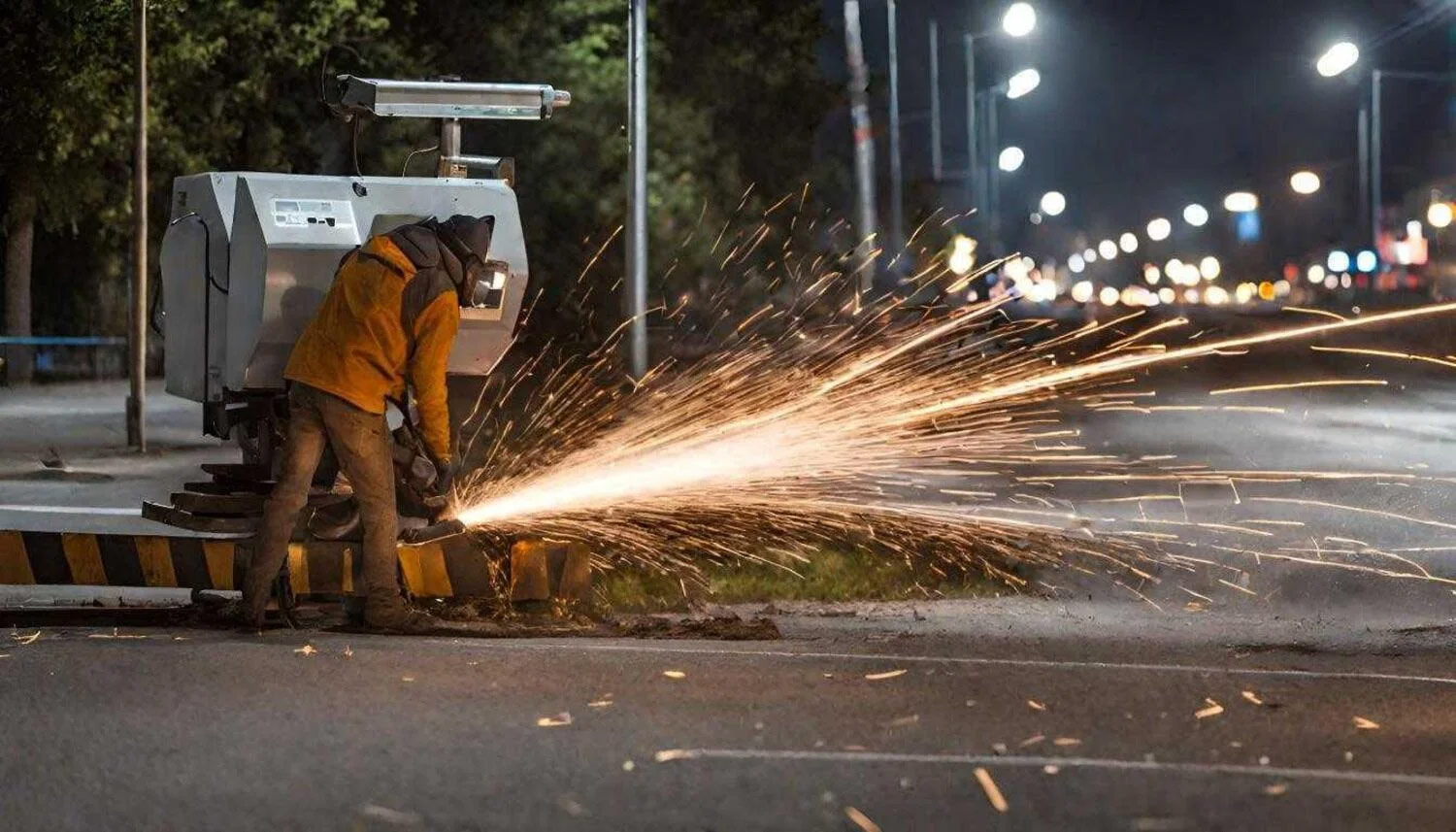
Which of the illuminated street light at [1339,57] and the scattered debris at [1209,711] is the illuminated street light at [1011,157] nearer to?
the illuminated street light at [1339,57]

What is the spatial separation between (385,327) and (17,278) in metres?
32.7

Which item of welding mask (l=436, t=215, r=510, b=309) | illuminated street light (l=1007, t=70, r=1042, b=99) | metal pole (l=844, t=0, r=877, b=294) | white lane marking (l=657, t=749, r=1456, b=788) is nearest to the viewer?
white lane marking (l=657, t=749, r=1456, b=788)

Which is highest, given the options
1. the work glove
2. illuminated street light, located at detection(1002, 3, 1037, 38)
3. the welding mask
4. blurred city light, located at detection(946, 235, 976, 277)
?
illuminated street light, located at detection(1002, 3, 1037, 38)

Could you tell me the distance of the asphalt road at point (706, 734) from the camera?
20.4ft

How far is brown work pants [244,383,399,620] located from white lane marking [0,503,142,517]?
8.50 meters

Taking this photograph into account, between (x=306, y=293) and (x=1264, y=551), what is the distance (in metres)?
6.89

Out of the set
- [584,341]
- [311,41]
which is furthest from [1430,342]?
[311,41]

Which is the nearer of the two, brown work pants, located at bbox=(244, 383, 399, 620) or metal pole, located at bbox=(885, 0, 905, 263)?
brown work pants, located at bbox=(244, 383, 399, 620)

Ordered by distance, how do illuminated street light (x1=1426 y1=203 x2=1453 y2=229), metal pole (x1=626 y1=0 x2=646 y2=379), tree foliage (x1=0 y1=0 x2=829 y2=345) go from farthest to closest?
illuminated street light (x1=1426 y1=203 x2=1453 y2=229)
tree foliage (x1=0 y1=0 x2=829 y2=345)
metal pole (x1=626 y1=0 x2=646 y2=379)

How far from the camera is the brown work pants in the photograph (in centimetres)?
931

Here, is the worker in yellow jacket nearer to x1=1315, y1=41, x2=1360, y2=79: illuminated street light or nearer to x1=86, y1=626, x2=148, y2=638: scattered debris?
x1=86, y1=626, x2=148, y2=638: scattered debris

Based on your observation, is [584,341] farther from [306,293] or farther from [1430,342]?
[306,293]

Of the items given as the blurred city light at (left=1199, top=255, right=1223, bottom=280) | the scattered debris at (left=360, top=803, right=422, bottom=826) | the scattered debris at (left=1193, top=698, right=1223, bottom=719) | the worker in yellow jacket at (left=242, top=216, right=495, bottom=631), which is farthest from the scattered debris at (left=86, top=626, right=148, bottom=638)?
the blurred city light at (left=1199, top=255, right=1223, bottom=280)

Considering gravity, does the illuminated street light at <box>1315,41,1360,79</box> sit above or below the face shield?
above
